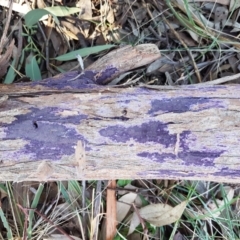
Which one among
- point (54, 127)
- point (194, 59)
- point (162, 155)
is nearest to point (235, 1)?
point (194, 59)

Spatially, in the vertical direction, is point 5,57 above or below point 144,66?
above

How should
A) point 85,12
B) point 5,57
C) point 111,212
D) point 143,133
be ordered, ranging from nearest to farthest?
point 143,133
point 5,57
point 111,212
point 85,12

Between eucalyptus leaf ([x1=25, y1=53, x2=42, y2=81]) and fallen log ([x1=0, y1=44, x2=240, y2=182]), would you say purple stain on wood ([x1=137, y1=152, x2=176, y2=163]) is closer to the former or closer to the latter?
fallen log ([x1=0, y1=44, x2=240, y2=182])

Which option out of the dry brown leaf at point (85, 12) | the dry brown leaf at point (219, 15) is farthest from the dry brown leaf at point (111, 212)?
the dry brown leaf at point (219, 15)

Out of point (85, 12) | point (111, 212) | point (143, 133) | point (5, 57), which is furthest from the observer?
point (85, 12)

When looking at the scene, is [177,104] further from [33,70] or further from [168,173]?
[33,70]

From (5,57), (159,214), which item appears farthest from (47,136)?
(159,214)

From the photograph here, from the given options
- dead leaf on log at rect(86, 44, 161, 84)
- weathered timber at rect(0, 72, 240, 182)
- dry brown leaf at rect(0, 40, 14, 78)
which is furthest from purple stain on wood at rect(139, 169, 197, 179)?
dry brown leaf at rect(0, 40, 14, 78)

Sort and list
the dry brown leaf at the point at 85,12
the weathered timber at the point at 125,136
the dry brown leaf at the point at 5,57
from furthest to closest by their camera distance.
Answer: the dry brown leaf at the point at 85,12
the dry brown leaf at the point at 5,57
the weathered timber at the point at 125,136

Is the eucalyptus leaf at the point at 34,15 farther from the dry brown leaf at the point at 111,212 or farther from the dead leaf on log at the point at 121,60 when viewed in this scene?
the dry brown leaf at the point at 111,212
